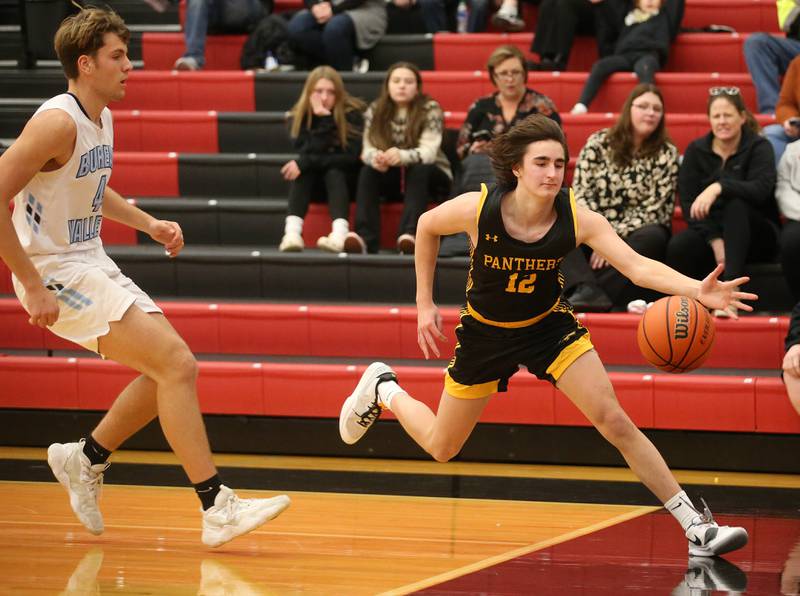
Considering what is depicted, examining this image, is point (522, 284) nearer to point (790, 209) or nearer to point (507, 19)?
point (790, 209)

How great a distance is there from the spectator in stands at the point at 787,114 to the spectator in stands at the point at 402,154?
174 cm

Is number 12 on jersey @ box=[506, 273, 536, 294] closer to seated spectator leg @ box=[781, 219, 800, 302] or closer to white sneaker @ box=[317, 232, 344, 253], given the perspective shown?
seated spectator leg @ box=[781, 219, 800, 302]

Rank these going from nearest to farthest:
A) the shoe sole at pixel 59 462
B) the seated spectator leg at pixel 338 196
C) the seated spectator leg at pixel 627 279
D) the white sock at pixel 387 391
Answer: the shoe sole at pixel 59 462 → the white sock at pixel 387 391 → the seated spectator leg at pixel 627 279 → the seated spectator leg at pixel 338 196

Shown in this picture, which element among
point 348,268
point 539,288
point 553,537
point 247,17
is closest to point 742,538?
point 553,537

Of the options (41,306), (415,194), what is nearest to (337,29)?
(415,194)

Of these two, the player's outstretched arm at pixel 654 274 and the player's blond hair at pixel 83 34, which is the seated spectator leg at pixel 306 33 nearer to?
the player's blond hair at pixel 83 34

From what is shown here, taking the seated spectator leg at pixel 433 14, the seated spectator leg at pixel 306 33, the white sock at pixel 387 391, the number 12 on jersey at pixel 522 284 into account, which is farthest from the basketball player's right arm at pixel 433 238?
the seated spectator leg at pixel 433 14

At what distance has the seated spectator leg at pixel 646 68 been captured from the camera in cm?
728

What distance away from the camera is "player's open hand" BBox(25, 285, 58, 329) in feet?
12.8

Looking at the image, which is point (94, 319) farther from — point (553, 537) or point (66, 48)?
point (553, 537)

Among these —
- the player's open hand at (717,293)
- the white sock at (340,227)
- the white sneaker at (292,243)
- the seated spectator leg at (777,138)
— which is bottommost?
the white sneaker at (292,243)

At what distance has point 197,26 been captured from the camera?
26.3 feet

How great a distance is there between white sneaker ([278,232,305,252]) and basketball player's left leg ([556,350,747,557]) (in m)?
2.87

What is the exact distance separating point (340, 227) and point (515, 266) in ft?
9.25
